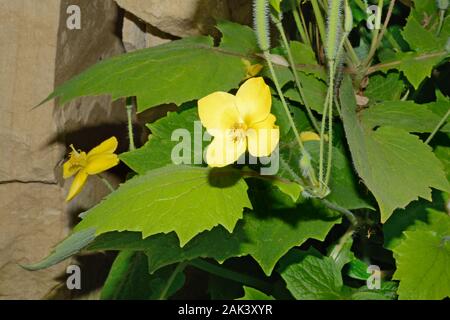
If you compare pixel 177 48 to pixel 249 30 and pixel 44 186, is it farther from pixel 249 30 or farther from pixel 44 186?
pixel 44 186

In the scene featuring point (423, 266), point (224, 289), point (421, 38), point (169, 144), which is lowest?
point (224, 289)

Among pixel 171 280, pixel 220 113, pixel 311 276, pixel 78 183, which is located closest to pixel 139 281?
pixel 171 280

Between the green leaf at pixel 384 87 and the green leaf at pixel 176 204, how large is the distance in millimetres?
282

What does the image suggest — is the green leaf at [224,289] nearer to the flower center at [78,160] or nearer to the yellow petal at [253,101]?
the flower center at [78,160]

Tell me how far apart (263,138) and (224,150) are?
4 cm

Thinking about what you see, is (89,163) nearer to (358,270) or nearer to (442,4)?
(358,270)

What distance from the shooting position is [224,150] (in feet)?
2.40

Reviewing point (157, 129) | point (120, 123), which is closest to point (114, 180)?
point (120, 123)

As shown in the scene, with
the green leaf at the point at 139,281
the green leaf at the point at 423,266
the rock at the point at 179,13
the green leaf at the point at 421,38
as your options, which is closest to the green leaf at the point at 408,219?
the green leaf at the point at 423,266

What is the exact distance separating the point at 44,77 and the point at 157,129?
28 cm

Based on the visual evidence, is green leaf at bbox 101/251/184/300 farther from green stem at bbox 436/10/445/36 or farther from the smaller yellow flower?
green stem at bbox 436/10/445/36

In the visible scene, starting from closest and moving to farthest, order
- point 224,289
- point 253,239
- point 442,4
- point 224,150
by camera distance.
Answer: point 224,150
point 253,239
point 442,4
point 224,289

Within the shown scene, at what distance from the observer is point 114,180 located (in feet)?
4.09

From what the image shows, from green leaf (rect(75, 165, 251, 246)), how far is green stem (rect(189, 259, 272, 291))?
0.23 meters
